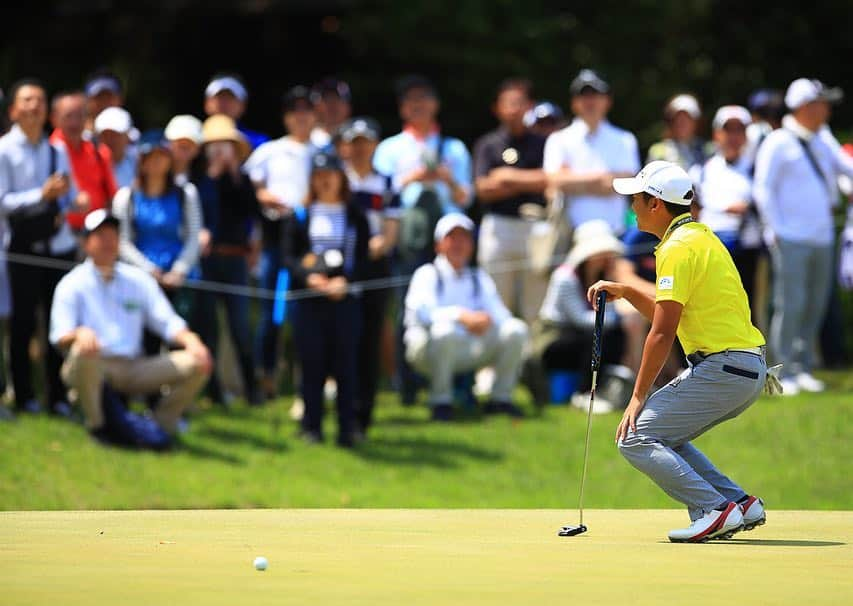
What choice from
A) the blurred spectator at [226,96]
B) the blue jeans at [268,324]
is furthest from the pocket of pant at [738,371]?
the blurred spectator at [226,96]

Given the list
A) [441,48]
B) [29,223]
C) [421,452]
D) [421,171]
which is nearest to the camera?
[29,223]

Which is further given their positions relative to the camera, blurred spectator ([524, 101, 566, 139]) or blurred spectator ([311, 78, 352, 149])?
blurred spectator ([311, 78, 352, 149])

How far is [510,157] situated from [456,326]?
1933 mm

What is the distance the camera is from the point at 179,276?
13.6 meters

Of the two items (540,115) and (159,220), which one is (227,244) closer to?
(159,220)

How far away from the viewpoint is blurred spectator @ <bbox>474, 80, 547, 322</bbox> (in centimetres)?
1496

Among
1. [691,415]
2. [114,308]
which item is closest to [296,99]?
[114,308]

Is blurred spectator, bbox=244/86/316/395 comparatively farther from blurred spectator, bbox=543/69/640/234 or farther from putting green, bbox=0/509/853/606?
putting green, bbox=0/509/853/606

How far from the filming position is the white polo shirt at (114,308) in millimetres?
12562

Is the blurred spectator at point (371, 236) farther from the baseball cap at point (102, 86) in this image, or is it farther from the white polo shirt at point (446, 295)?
the baseball cap at point (102, 86)

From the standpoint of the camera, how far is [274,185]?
14.8m

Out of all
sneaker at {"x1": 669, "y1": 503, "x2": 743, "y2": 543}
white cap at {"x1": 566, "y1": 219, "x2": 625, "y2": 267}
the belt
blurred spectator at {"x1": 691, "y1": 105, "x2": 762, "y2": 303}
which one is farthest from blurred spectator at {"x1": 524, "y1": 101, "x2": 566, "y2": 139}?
sneaker at {"x1": 669, "y1": 503, "x2": 743, "y2": 543}

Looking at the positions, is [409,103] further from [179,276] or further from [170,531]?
[170,531]

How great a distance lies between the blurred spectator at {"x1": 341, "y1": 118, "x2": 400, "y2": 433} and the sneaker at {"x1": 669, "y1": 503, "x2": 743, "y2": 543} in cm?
579
